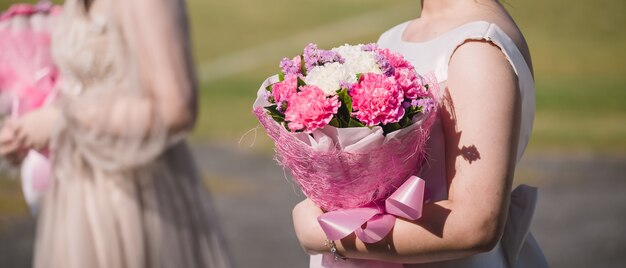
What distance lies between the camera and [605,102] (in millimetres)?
13117

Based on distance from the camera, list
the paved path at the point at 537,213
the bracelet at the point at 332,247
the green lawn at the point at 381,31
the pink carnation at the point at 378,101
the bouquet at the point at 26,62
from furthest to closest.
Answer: the green lawn at the point at 381,31, the paved path at the point at 537,213, the bouquet at the point at 26,62, the bracelet at the point at 332,247, the pink carnation at the point at 378,101

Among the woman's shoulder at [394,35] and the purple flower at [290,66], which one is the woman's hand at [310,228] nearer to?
the purple flower at [290,66]

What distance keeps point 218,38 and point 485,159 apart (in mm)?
15927

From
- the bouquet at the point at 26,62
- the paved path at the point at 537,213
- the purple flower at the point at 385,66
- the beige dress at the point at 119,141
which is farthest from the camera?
the paved path at the point at 537,213

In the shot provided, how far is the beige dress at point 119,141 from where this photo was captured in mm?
3188

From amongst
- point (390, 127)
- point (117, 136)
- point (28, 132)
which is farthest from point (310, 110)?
point (28, 132)

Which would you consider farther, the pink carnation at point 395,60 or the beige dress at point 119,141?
the beige dress at point 119,141

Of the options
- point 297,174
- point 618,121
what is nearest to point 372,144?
point 297,174

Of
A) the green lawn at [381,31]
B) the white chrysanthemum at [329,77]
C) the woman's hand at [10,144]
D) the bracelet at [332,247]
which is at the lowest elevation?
the green lawn at [381,31]

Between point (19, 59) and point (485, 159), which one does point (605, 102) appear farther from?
point (485, 159)

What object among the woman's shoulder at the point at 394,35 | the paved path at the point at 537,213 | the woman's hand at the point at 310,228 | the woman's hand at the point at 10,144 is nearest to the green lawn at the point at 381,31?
the paved path at the point at 537,213

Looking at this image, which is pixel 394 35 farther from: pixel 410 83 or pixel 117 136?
pixel 117 136

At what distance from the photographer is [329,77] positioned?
6.55 feet

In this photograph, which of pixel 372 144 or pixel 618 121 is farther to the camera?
pixel 618 121
